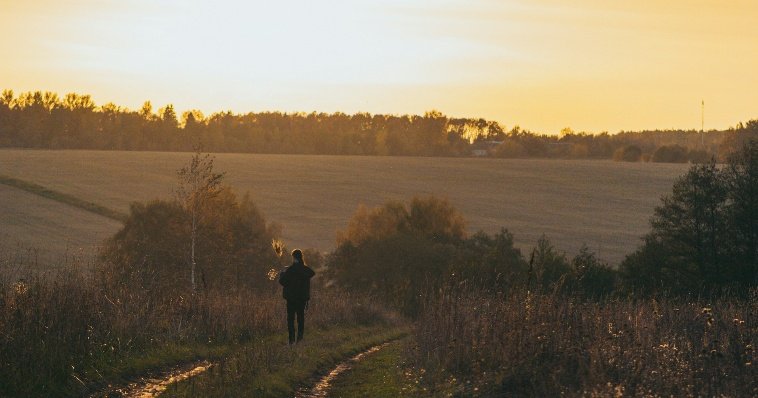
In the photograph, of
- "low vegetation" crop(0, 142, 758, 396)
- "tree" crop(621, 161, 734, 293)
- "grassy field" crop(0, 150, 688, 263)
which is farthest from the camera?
"grassy field" crop(0, 150, 688, 263)

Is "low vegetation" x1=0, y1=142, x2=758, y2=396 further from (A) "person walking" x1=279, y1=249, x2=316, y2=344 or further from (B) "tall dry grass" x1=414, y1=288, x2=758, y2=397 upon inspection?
(A) "person walking" x1=279, y1=249, x2=316, y2=344

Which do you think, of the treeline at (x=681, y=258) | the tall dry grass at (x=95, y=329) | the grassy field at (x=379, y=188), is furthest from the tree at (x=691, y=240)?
the tall dry grass at (x=95, y=329)

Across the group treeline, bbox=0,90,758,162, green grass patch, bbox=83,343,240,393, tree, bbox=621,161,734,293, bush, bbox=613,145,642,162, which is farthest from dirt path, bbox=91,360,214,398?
bush, bbox=613,145,642,162

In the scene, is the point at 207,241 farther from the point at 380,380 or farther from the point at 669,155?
the point at 669,155

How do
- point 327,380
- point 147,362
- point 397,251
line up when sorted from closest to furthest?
point 147,362 < point 327,380 < point 397,251

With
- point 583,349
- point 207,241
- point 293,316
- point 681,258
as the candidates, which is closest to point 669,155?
point 207,241

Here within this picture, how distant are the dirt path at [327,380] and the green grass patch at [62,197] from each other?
74.1m

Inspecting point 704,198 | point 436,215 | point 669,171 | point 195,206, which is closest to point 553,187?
point 669,171

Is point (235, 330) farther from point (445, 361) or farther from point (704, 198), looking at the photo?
point (704, 198)

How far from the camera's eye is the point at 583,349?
13.5 m

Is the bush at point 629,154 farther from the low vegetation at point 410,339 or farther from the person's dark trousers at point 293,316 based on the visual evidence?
the person's dark trousers at point 293,316

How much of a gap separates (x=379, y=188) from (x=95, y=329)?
113 meters

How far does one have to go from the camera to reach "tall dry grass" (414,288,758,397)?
39.7 feet

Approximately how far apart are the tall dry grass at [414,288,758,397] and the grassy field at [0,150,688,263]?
62.7 metres
